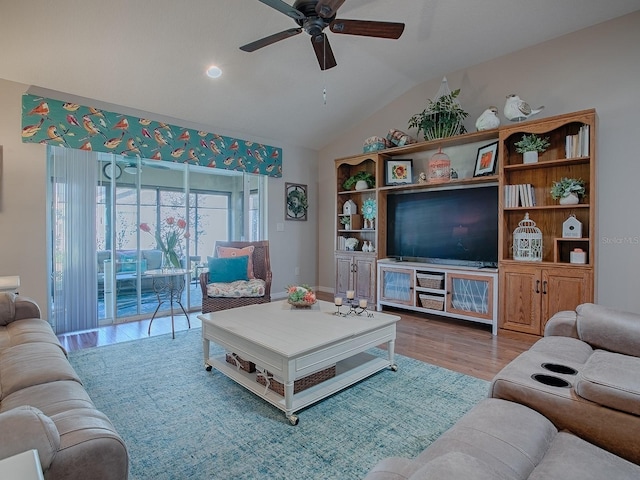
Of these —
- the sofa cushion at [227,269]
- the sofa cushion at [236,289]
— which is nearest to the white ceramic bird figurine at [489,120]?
the sofa cushion at [236,289]

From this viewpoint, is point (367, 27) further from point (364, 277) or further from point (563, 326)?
point (364, 277)

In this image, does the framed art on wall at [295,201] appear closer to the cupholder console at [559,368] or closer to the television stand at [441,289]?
the television stand at [441,289]

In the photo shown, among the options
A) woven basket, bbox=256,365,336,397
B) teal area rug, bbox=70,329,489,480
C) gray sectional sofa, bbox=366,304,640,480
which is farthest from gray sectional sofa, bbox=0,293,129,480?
woven basket, bbox=256,365,336,397

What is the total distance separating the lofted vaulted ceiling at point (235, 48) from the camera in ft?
9.48

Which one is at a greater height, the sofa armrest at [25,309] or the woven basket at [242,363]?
the sofa armrest at [25,309]

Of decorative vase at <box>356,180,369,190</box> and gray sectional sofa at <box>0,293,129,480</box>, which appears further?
decorative vase at <box>356,180,369,190</box>

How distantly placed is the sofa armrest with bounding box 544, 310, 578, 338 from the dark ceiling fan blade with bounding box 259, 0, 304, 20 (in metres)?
2.47

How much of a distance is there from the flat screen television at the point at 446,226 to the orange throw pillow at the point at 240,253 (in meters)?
1.94

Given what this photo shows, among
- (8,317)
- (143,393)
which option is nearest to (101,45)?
(8,317)

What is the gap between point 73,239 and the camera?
3.77 metres

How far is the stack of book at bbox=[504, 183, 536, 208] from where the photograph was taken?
359cm

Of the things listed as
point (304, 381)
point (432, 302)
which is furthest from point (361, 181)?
point (304, 381)

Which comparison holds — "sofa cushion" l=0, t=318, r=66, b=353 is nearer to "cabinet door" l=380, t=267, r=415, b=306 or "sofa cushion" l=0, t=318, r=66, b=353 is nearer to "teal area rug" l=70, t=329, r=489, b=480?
"teal area rug" l=70, t=329, r=489, b=480

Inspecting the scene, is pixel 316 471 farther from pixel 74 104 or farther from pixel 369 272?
pixel 74 104
